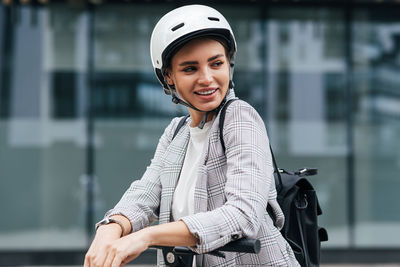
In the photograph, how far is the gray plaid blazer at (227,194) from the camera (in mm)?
1595

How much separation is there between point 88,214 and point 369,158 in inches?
155

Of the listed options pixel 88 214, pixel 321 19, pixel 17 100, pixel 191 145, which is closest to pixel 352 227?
pixel 321 19

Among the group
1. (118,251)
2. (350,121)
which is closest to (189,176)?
(118,251)

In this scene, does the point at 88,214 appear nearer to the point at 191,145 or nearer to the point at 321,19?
the point at 321,19

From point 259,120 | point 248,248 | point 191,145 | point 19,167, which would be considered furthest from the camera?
point 19,167

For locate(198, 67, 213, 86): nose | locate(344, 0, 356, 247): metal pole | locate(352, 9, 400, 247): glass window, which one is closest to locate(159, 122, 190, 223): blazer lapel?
locate(198, 67, 213, 86): nose

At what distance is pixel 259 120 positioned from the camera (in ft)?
5.88

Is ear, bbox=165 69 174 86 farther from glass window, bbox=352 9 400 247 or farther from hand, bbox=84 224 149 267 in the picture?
glass window, bbox=352 9 400 247

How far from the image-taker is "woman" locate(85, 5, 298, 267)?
158 centimetres

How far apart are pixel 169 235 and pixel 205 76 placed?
0.51 metres

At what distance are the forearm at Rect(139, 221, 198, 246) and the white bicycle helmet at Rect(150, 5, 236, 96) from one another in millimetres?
550

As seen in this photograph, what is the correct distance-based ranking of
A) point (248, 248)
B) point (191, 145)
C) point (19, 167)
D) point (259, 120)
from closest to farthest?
point (248, 248), point (259, 120), point (191, 145), point (19, 167)

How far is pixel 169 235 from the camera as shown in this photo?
61.6 inches

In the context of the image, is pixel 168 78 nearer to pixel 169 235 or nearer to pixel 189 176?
pixel 189 176
